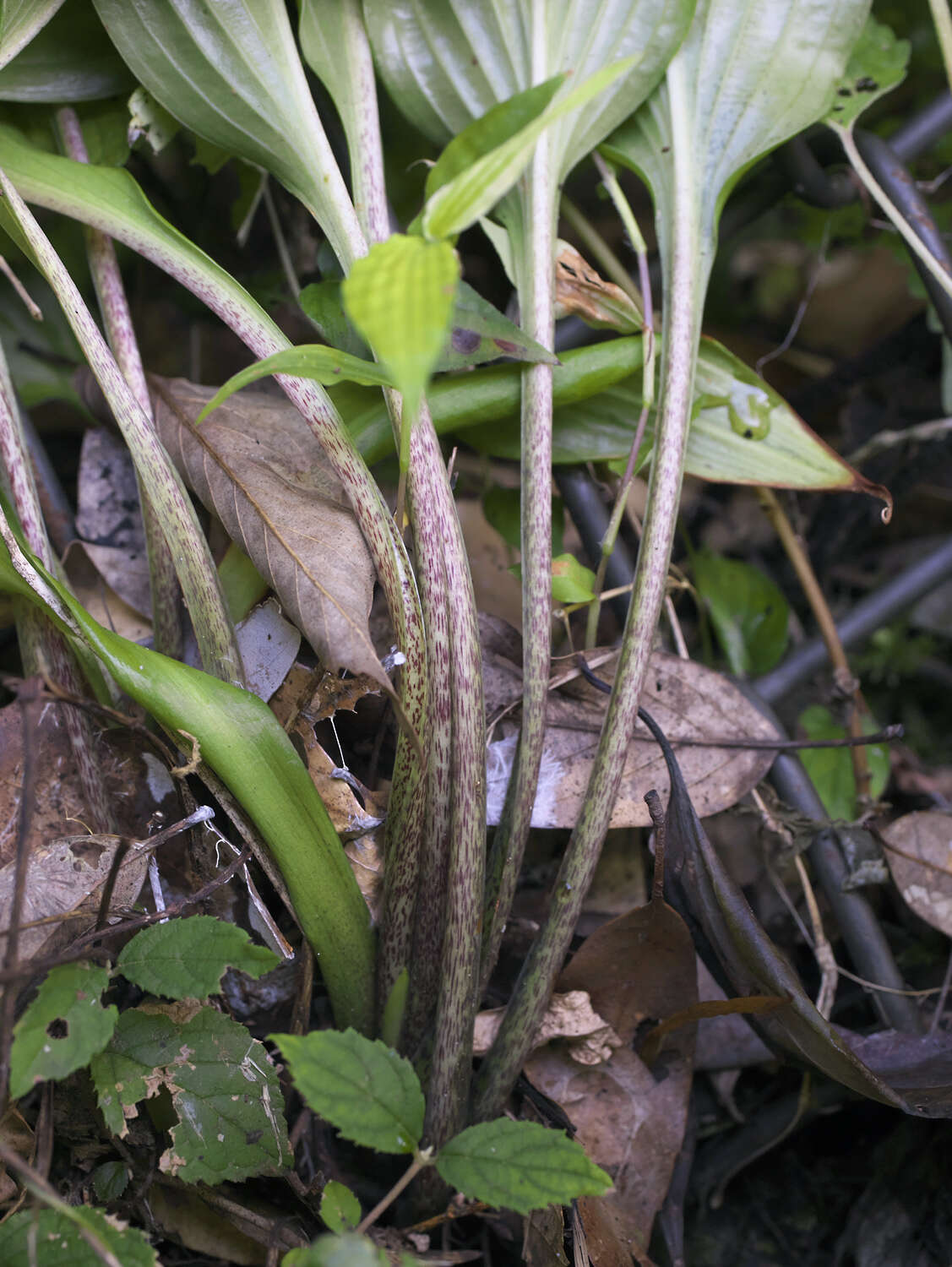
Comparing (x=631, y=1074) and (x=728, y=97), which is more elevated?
(x=728, y=97)

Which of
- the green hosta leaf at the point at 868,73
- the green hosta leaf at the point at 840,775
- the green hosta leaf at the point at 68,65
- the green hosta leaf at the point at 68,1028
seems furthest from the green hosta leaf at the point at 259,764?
the green hosta leaf at the point at 868,73

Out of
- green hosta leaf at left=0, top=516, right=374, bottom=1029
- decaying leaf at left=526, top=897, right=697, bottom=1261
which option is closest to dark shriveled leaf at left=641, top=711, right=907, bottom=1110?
decaying leaf at left=526, top=897, right=697, bottom=1261

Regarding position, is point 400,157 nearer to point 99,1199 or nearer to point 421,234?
point 421,234

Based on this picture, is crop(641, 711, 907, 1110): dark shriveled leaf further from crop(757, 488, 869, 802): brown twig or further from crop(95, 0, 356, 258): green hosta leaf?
crop(95, 0, 356, 258): green hosta leaf

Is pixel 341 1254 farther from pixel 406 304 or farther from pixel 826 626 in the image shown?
pixel 826 626

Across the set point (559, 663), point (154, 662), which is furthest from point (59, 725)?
point (559, 663)

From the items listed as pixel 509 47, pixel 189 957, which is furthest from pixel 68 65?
pixel 189 957
